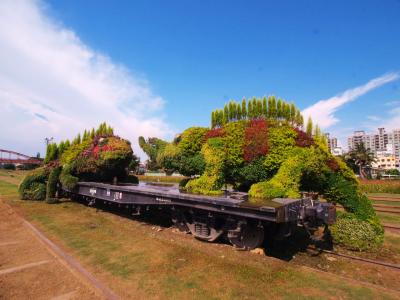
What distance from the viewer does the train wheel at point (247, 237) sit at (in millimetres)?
5609

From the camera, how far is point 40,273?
14.1ft

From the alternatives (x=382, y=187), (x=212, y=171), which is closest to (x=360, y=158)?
(x=382, y=187)

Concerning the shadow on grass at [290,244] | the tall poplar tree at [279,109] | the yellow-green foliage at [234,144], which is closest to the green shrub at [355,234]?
the shadow on grass at [290,244]

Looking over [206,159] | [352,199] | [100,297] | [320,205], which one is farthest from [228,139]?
[100,297]

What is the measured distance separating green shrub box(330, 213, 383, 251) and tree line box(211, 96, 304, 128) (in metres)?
2.74

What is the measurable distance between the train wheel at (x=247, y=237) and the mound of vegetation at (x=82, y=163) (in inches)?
263

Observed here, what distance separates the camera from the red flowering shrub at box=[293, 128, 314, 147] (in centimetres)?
650

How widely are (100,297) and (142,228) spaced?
4.31 metres

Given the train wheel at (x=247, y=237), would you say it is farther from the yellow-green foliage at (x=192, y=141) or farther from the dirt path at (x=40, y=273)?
the dirt path at (x=40, y=273)

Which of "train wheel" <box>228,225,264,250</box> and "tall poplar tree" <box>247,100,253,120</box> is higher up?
"tall poplar tree" <box>247,100,253,120</box>

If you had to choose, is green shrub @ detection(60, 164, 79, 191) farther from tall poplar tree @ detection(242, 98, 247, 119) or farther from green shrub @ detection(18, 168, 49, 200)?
tall poplar tree @ detection(242, 98, 247, 119)

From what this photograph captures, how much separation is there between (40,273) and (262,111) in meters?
6.33

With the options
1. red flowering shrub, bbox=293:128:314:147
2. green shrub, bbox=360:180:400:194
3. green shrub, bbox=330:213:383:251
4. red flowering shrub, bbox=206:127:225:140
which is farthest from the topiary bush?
green shrub, bbox=360:180:400:194

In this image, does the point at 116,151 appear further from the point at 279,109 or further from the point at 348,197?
the point at 348,197
